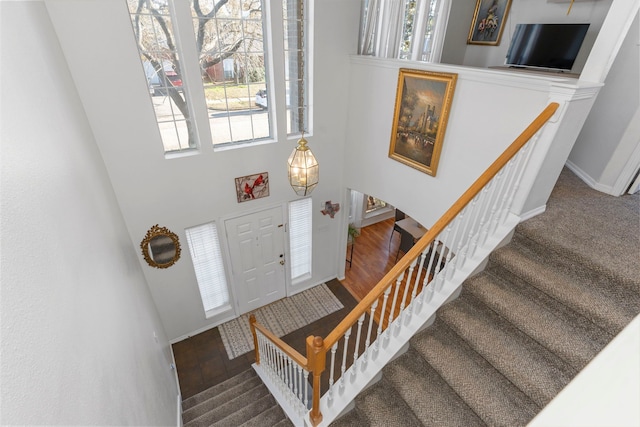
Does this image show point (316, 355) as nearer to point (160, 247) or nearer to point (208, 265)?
point (160, 247)

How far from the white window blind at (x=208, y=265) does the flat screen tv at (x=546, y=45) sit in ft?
15.7

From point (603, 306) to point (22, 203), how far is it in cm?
310

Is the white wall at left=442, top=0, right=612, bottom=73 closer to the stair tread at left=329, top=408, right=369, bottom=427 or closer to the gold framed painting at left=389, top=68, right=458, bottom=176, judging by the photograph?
the gold framed painting at left=389, top=68, right=458, bottom=176

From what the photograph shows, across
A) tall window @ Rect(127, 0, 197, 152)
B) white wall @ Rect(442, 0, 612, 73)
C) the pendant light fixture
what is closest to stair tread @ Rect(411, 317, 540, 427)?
the pendant light fixture

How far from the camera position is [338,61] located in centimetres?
428

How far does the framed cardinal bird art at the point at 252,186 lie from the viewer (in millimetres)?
4285

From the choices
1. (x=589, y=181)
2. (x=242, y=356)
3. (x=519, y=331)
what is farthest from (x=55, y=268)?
(x=589, y=181)

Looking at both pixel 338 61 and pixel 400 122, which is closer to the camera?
pixel 400 122

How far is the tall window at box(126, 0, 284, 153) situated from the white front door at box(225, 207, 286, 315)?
4.00 ft

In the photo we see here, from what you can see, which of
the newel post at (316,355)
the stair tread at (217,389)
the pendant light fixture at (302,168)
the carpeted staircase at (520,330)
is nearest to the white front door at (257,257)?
the stair tread at (217,389)

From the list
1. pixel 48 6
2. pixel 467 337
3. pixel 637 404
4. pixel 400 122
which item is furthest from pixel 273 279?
pixel 637 404

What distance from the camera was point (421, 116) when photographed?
3.62 metres

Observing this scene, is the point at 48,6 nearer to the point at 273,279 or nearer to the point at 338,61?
the point at 338,61

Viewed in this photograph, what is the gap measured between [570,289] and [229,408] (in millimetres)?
3575
